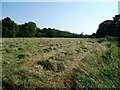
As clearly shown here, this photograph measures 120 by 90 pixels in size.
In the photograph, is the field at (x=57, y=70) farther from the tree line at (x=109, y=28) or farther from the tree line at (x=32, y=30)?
the tree line at (x=109, y=28)

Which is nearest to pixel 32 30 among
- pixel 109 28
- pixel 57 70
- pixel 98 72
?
pixel 109 28

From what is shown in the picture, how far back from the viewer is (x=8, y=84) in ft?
40.0

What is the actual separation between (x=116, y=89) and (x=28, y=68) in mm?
4433

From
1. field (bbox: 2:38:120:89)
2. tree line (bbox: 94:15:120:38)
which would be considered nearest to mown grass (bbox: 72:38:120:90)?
field (bbox: 2:38:120:89)

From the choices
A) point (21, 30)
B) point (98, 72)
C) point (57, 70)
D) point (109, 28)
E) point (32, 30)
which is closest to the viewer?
point (57, 70)

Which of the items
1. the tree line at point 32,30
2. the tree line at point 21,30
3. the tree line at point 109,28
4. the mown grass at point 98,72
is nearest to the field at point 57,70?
the mown grass at point 98,72

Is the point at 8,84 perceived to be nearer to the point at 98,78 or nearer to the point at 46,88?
the point at 46,88

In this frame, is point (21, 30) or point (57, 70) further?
point (21, 30)

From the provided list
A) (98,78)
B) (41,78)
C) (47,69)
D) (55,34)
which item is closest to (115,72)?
(98,78)

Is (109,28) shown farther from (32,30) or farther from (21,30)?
(21,30)

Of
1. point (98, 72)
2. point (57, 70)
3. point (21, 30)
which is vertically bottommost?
point (98, 72)

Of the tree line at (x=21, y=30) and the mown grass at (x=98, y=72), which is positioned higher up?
the tree line at (x=21, y=30)

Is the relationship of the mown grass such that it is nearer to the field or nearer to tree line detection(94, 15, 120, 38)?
the field

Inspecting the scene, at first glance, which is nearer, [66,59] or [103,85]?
[103,85]
